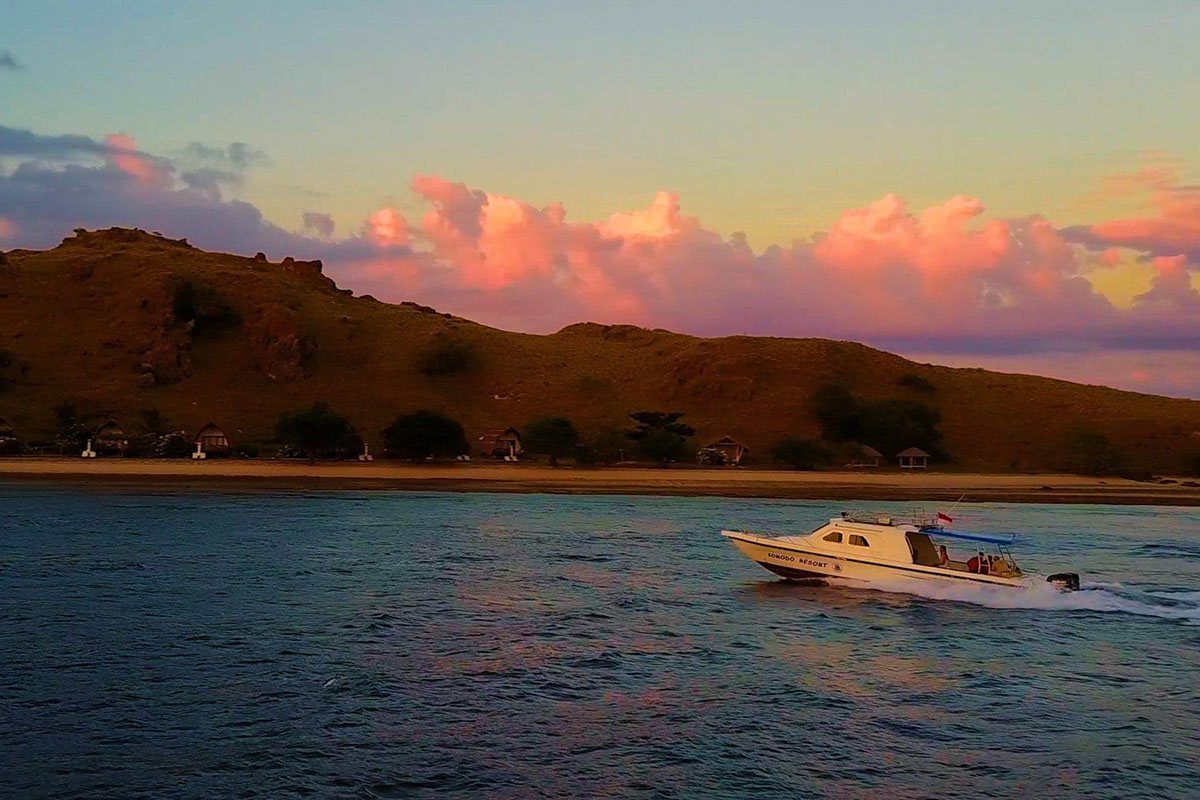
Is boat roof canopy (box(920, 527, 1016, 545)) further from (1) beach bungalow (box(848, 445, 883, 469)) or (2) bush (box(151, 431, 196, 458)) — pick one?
(2) bush (box(151, 431, 196, 458))

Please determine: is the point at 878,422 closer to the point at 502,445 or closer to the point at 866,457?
the point at 866,457

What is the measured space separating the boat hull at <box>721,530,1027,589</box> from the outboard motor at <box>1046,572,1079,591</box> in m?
1.01

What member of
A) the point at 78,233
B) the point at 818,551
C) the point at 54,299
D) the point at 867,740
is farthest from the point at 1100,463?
the point at 78,233

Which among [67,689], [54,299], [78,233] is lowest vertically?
[67,689]

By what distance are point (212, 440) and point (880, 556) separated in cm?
8350

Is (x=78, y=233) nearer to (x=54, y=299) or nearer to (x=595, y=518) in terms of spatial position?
(x=54, y=299)

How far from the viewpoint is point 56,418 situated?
4277 inches

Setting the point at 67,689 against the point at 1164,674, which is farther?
the point at 1164,674

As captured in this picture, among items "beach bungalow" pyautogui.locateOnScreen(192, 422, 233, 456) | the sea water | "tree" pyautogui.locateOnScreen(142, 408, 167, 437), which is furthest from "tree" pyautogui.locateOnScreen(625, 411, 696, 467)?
the sea water

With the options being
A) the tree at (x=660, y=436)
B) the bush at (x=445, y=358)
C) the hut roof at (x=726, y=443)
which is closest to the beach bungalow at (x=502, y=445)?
the tree at (x=660, y=436)

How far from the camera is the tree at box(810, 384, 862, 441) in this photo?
124 metres

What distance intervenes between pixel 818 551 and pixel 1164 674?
12574 millimetres

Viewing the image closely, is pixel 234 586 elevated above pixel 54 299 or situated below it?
below

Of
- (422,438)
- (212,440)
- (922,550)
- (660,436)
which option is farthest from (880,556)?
(212,440)
